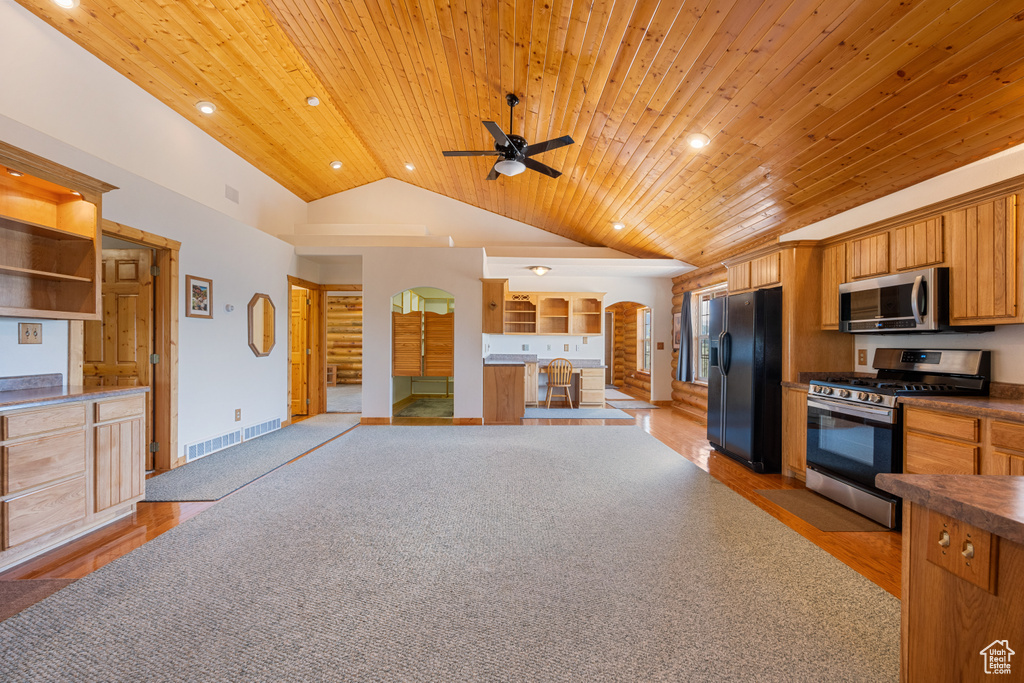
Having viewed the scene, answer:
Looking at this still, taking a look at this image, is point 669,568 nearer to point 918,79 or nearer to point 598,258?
point 918,79

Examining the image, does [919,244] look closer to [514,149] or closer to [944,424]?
[944,424]

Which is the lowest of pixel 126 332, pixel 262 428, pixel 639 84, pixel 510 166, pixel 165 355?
pixel 262 428

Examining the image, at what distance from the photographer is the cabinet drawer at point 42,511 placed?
7.61 ft

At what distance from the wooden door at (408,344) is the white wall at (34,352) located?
3.98 metres

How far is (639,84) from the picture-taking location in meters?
3.11

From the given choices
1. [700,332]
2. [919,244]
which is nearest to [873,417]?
[919,244]

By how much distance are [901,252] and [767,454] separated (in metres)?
2.04

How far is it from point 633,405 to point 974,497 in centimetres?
756

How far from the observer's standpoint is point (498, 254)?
761 centimetres

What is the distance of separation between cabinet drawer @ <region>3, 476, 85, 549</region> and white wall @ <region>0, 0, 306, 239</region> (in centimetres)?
259

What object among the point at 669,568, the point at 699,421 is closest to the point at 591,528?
the point at 669,568

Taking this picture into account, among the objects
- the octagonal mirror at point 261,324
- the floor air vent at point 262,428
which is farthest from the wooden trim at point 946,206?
the floor air vent at point 262,428

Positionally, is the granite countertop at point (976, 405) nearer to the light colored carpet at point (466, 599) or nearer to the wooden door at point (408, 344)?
the light colored carpet at point (466, 599)

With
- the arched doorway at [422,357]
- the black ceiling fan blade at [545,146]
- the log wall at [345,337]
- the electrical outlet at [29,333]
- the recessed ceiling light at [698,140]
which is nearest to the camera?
the electrical outlet at [29,333]
